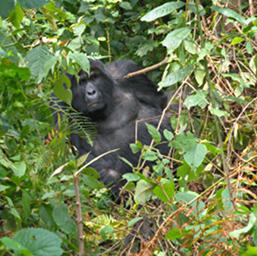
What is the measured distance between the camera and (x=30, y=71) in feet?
8.20

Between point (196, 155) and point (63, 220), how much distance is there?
39cm

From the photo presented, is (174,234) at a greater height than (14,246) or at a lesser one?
lesser

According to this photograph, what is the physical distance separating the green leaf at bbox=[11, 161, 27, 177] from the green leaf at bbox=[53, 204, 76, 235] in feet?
0.43

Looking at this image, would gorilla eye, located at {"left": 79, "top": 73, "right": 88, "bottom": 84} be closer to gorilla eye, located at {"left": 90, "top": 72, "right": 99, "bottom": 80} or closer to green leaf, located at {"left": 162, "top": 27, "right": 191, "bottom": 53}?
gorilla eye, located at {"left": 90, "top": 72, "right": 99, "bottom": 80}

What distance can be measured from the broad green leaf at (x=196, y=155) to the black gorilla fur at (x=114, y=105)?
109 inches

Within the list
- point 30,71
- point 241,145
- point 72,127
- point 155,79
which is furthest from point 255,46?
point 155,79

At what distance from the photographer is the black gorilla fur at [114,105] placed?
5.27 m

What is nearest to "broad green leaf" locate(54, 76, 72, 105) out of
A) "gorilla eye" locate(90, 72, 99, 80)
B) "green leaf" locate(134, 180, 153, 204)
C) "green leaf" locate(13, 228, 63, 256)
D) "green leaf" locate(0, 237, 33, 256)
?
"green leaf" locate(134, 180, 153, 204)

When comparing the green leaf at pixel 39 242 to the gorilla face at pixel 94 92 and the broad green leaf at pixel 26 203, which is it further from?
the gorilla face at pixel 94 92

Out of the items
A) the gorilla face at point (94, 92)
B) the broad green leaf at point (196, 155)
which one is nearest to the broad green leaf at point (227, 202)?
the broad green leaf at point (196, 155)

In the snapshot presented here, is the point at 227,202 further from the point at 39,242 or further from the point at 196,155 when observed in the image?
the point at 39,242

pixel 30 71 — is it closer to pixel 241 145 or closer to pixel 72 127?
pixel 72 127

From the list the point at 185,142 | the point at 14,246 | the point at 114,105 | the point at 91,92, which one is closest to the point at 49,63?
the point at 185,142

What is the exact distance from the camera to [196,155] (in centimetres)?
238
